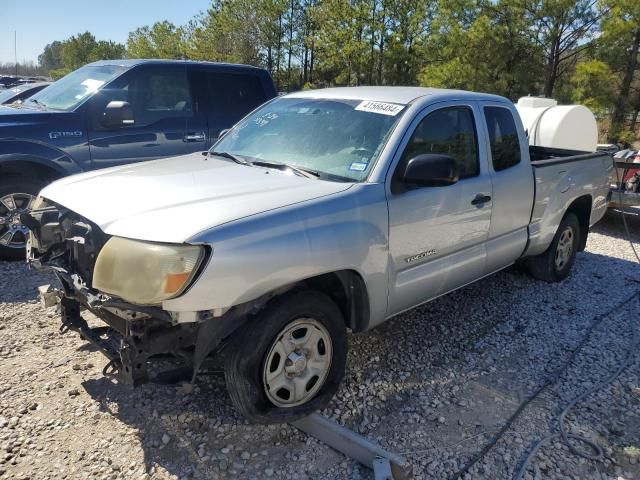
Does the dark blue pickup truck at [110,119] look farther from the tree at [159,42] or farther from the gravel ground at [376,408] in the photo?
the tree at [159,42]

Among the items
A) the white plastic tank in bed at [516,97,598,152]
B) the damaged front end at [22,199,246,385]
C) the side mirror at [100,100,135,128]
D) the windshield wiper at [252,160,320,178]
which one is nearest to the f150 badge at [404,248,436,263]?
the windshield wiper at [252,160,320,178]

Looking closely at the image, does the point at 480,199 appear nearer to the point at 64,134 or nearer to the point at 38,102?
the point at 64,134

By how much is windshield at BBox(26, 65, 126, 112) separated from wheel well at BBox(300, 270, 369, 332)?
4.02 meters

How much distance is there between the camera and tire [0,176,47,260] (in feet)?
17.7

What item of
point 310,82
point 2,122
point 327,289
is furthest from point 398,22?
point 327,289

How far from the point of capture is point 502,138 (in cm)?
434

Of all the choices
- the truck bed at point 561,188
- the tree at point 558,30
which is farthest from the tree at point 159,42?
the truck bed at point 561,188

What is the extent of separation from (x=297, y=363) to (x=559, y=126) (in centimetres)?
645

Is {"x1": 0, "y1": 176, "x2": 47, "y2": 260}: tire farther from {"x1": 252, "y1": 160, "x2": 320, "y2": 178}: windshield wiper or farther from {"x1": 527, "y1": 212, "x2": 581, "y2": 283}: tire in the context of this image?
{"x1": 527, "y1": 212, "x2": 581, "y2": 283}: tire

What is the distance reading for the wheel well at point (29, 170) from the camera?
211 inches

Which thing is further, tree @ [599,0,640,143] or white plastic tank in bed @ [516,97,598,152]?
tree @ [599,0,640,143]

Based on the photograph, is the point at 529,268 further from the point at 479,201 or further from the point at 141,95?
the point at 141,95

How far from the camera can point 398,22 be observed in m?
19.4

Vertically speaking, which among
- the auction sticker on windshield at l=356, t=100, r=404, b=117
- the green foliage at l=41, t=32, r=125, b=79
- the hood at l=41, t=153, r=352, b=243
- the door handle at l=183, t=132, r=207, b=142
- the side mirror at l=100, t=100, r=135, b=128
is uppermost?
the green foliage at l=41, t=32, r=125, b=79
